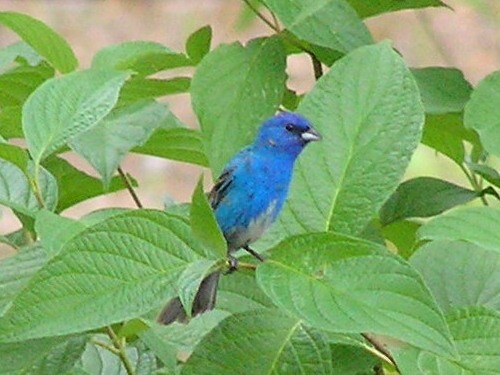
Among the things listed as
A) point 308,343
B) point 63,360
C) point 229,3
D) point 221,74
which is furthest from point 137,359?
point 229,3

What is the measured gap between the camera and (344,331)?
2.87 feet

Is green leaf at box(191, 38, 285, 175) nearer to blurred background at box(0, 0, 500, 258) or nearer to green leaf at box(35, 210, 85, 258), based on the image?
green leaf at box(35, 210, 85, 258)

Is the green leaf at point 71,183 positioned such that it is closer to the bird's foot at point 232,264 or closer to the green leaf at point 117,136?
the green leaf at point 117,136

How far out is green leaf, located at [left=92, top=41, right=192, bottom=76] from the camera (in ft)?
4.84

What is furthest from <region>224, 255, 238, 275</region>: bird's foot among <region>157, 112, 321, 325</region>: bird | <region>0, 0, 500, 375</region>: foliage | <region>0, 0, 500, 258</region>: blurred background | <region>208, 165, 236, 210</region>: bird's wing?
<region>0, 0, 500, 258</region>: blurred background

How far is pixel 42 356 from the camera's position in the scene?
1059 millimetres

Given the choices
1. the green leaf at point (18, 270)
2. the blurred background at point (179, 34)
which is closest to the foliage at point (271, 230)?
the green leaf at point (18, 270)

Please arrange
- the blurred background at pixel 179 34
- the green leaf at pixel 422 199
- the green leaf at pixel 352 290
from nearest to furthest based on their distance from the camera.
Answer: the green leaf at pixel 352 290
the green leaf at pixel 422 199
the blurred background at pixel 179 34

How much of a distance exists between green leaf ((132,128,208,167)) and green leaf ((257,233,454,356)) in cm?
41

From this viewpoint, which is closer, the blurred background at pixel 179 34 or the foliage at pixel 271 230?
the foliage at pixel 271 230

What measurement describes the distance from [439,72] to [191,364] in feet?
1.78

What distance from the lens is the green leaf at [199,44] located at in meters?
1.52

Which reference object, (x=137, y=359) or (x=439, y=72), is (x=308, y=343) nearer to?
(x=137, y=359)

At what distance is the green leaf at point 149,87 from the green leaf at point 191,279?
0.51 metres
